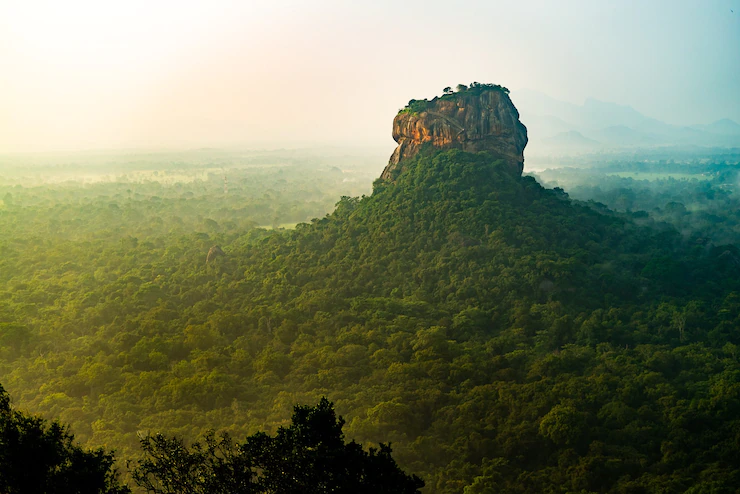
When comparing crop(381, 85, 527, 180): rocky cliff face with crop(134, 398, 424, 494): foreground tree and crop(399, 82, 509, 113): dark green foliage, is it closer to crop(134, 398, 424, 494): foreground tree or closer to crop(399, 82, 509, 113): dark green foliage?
crop(399, 82, 509, 113): dark green foliage

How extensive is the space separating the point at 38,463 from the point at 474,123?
37342 mm

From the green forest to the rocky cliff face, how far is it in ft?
6.87

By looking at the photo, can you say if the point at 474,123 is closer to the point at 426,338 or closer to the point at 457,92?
the point at 457,92

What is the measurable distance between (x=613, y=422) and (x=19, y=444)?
61.5 feet

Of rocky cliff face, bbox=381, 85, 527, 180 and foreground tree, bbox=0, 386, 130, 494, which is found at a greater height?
rocky cliff face, bbox=381, 85, 527, 180

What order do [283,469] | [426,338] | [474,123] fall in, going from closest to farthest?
1. [283,469]
2. [426,338]
3. [474,123]

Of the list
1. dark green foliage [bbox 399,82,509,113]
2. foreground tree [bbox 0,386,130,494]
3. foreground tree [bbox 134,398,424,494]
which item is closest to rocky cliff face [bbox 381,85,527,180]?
dark green foliage [bbox 399,82,509,113]

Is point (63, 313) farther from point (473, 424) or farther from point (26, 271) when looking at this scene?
point (473, 424)

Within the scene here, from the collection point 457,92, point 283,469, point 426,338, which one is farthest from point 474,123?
point 283,469

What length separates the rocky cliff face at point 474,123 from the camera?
43.3 metres

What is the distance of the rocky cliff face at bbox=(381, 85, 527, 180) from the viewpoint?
43312 millimetres

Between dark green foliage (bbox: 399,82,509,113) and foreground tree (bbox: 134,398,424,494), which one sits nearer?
foreground tree (bbox: 134,398,424,494)

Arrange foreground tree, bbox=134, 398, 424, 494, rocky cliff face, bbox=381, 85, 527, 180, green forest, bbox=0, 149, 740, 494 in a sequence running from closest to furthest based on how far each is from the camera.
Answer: foreground tree, bbox=134, 398, 424, 494
green forest, bbox=0, 149, 740, 494
rocky cliff face, bbox=381, 85, 527, 180

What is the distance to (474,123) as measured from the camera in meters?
43.5
